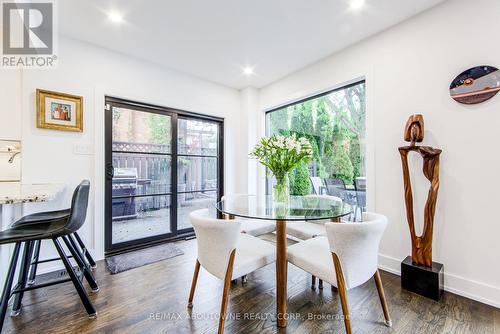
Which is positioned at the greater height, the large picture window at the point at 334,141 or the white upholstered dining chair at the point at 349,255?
the large picture window at the point at 334,141

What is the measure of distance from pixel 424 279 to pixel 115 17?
3786 mm

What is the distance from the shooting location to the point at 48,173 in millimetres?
2402

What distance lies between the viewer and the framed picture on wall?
236 centimetres

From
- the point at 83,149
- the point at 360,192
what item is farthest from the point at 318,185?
the point at 83,149

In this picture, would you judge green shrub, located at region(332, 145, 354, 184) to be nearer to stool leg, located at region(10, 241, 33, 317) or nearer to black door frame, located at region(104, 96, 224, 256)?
black door frame, located at region(104, 96, 224, 256)

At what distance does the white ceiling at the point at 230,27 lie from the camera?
6.82ft

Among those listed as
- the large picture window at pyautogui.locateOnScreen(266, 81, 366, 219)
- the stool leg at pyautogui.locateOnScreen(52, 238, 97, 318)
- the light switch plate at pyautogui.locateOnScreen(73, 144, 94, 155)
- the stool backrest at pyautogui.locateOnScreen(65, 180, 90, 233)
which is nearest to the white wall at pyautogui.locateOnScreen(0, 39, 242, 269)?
the light switch plate at pyautogui.locateOnScreen(73, 144, 94, 155)

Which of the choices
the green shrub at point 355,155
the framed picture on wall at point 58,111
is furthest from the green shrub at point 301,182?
the framed picture on wall at point 58,111

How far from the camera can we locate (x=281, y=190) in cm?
218

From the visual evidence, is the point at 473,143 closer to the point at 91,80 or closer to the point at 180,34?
the point at 180,34

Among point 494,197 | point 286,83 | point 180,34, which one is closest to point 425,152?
point 494,197

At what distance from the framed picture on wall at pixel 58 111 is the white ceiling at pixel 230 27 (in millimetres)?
721

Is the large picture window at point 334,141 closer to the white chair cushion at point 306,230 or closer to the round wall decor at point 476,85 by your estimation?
the white chair cushion at point 306,230

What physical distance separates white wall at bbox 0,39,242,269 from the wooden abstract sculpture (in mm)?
2963
